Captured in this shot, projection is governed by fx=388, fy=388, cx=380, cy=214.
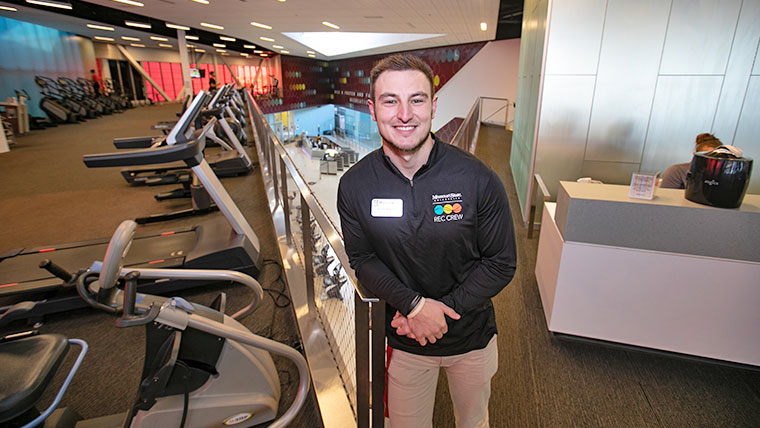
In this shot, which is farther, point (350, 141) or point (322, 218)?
point (350, 141)

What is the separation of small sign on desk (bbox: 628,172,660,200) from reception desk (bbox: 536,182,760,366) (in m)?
0.06

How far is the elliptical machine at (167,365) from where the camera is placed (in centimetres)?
137

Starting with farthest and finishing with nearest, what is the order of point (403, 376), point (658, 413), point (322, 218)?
point (658, 413) → point (322, 218) → point (403, 376)

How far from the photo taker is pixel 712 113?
349 centimetres

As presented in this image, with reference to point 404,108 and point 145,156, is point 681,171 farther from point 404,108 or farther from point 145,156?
point 145,156

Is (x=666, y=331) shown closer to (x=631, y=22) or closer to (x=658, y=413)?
(x=658, y=413)

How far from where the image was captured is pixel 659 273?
6.69 ft

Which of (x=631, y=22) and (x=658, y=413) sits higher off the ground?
(x=631, y=22)

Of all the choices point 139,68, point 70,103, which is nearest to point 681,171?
point 70,103

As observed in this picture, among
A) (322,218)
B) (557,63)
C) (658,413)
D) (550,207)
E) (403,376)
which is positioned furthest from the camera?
(557,63)

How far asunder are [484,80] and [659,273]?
48.6ft

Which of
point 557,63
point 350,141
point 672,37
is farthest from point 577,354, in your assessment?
point 350,141

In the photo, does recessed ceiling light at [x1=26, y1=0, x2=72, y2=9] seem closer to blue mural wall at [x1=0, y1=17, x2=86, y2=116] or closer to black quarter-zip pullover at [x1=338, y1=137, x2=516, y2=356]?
blue mural wall at [x1=0, y1=17, x2=86, y2=116]

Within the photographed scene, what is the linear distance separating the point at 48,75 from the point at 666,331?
65.6ft
